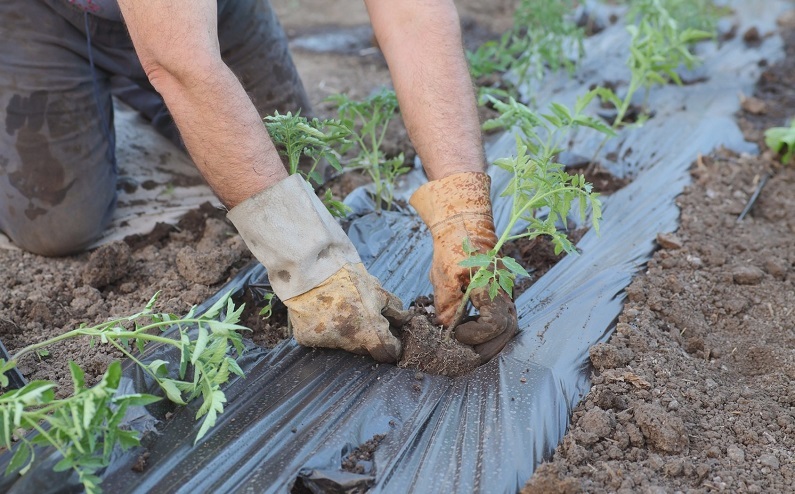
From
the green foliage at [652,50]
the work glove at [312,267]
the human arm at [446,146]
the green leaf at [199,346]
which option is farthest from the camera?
the green foliage at [652,50]

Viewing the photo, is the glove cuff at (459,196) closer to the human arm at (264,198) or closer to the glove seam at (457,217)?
the glove seam at (457,217)

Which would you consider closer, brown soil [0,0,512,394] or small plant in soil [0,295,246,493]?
small plant in soil [0,295,246,493]

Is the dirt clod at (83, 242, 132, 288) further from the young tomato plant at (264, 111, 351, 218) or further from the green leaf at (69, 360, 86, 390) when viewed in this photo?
the green leaf at (69, 360, 86, 390)

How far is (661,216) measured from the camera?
8.98ft

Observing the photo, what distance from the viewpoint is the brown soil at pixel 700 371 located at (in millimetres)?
1682

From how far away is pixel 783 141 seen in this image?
3.22 metres

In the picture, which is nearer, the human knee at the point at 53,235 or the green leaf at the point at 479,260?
the green leaf at the point at 479,260

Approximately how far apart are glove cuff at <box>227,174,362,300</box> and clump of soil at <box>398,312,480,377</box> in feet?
0.93

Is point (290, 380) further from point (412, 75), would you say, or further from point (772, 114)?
point (772, 114)

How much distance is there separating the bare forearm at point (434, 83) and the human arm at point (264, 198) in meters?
0.43

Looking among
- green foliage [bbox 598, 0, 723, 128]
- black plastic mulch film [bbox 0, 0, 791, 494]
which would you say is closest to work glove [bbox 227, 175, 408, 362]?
black plastic mulch film [bbox 0, 0, 791, 494]

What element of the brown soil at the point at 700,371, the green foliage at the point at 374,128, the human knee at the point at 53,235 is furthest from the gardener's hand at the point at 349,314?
the human knee at the point at 53,235

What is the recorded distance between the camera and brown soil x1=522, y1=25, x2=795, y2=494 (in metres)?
1.68

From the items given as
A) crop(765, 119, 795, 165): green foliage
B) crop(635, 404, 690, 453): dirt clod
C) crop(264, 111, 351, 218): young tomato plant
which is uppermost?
crop(264, 111, 351, 218): young tomato plant
